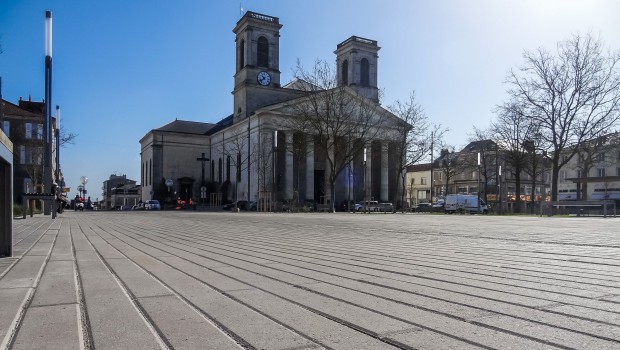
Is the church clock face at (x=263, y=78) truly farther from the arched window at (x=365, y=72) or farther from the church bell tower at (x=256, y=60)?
the arched window at (x=365, y=72)

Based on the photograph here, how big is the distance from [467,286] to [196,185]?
8279cm

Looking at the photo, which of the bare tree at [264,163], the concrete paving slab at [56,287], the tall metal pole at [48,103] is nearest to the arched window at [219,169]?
the bare tree at [264,163]

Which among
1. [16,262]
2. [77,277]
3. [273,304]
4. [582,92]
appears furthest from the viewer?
[582,92]

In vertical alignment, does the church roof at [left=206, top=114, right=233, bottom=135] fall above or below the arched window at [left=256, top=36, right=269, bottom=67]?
below

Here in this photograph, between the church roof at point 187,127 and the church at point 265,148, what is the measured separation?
1.28 meters

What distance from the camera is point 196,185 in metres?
84.1

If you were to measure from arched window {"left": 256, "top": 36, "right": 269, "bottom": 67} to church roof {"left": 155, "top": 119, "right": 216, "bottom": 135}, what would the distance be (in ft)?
84.2

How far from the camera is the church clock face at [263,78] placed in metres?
66.0

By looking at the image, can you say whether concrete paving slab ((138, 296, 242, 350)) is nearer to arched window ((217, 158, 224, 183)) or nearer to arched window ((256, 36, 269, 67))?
arched window ((256, 36, 269, 67))

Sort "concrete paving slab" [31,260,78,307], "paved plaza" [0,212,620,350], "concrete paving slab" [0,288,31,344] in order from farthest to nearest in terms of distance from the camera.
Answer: "concrete paving slab" [31,260,78,307] → "concrete paving slab" [0,288,31,344] → "paved plaza" [0,212,620,350]

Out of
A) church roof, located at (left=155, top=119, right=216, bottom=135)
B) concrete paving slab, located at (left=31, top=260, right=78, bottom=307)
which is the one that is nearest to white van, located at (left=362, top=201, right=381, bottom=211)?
concrete paving slab, located at (left=31, top=260, right=78, bottom=307)

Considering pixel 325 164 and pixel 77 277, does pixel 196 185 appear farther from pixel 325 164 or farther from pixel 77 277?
pixel 77 277

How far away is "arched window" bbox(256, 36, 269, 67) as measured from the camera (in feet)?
216

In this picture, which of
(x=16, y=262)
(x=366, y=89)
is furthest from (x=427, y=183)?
(x=16, y=262)
